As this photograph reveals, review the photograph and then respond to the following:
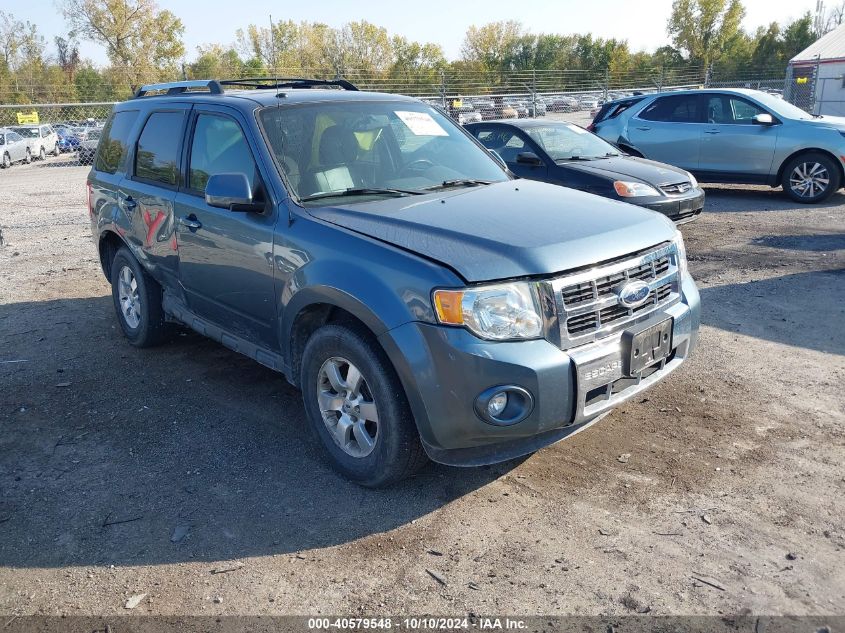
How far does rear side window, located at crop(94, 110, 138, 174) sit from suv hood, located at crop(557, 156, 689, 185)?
17.4 feet

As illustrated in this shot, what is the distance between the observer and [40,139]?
3089cm

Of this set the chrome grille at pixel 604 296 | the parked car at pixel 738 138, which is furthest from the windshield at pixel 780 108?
the chrome grille at pixel 604 296

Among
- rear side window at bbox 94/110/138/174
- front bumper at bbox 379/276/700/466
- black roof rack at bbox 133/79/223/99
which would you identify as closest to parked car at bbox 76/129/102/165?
rear side window at bbox 94/110/138/174

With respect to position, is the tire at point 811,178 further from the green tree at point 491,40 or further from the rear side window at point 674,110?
the green tree at point 491,40

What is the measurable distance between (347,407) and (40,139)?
32.4 m

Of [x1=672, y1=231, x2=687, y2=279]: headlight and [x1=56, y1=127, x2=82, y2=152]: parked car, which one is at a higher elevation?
[x1=56, y1=127, x2=82, y2=152]: parked car

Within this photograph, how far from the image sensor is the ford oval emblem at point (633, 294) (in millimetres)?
3439

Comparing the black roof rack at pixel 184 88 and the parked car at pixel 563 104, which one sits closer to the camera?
the black roof rack at pixel 184 88

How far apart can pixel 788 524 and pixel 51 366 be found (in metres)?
5.15

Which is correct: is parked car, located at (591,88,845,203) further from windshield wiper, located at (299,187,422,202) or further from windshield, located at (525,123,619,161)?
windshield wiper, located at (299,187,422,202)

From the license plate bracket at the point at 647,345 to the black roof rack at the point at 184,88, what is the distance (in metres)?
3.19

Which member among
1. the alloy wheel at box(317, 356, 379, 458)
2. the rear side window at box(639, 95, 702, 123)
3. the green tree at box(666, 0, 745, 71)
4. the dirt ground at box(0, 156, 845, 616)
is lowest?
the dirt ground at box(0, 156, 845, 616)

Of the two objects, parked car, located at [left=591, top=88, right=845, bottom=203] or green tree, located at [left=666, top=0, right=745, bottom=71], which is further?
green tree, located at [left=666, top=0, right=745, bottom=71]

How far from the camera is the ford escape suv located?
10.4 feet
